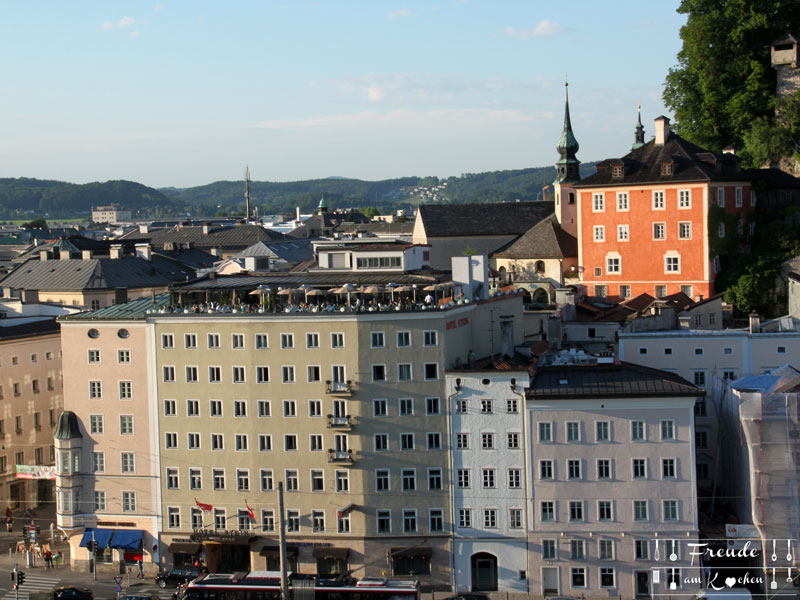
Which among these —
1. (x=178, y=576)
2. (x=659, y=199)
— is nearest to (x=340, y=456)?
(x=178, y=576)

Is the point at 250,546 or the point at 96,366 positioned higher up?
the point at 96,366

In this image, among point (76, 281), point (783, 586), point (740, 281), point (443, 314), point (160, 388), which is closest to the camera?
Answer: point (783, 586)

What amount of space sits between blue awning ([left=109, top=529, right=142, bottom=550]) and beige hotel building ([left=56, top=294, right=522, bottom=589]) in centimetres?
8

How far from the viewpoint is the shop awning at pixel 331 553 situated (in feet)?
218

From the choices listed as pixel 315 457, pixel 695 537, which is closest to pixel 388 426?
pixel 315 457

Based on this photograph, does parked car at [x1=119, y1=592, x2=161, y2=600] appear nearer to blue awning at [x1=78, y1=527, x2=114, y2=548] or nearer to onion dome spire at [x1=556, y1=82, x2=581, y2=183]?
blue awning at [x1=78, y1=527, x2=114, y2=548]

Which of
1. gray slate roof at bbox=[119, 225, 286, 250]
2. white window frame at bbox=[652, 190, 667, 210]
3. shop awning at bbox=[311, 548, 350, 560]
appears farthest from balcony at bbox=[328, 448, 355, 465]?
gray slate roof at bbox=[119, 225, 286, 250]

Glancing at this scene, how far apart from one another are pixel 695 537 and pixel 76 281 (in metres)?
74.3

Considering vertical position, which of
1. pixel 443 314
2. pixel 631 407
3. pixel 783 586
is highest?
pixel 443 314

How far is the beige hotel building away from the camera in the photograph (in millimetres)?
66438

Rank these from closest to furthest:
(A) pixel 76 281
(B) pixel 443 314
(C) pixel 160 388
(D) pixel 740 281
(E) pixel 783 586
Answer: (E) pixel 783 586
(B) pixel 443 314
(C) pixel 160 388
(D) pixel 740 281
(A) pixel 76 281

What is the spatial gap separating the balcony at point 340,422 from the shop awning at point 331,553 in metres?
6.66

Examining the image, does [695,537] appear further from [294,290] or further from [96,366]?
[96,366]

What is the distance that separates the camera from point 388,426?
66688mm
